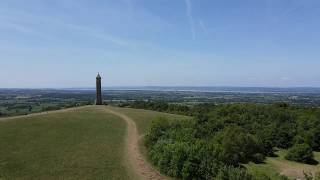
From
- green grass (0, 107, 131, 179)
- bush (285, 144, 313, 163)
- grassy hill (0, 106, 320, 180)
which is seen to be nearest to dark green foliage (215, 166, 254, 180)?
grassy hill (0, 106, 320, 180)

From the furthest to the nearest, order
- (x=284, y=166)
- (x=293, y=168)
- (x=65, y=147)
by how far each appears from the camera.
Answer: (x=284, y=166), (x=293, y=168), (x=65, y=147)

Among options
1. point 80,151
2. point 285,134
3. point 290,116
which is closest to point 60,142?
point 80,151

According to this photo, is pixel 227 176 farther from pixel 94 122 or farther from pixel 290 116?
pixel 290 116

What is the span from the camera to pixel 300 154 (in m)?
57.1

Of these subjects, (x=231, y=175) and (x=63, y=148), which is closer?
(x=231, y=175)

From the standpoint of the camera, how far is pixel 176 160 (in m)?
26.1

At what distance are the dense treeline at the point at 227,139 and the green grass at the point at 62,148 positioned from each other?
3241 mm

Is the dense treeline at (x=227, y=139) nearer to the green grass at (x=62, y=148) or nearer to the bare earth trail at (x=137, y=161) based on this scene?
the bare earth trail at (x=137, y=161)

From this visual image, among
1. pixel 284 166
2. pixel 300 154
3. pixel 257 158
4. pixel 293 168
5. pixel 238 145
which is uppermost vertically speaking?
pixel 238 145

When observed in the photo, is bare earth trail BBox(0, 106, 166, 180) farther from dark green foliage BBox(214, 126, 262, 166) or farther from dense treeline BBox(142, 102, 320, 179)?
dark green foliage BBox(214, 126, 262, 166)

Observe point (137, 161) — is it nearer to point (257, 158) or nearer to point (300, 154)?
point (257, 158)

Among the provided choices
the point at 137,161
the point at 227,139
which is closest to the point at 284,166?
the point at 227,139

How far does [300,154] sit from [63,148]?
37.5 m

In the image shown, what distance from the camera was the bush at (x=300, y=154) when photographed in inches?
2235
